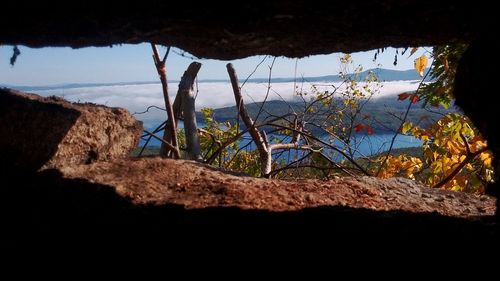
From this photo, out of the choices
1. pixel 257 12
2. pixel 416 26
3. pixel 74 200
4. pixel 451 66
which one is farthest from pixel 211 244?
pixel 451 66

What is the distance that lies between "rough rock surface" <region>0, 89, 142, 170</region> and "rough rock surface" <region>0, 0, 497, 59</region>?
54 centimetres

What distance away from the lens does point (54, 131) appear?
208 centimetres

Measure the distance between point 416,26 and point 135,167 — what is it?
6.03ft

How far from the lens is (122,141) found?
8.41 feet

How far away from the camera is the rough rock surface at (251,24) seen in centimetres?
130

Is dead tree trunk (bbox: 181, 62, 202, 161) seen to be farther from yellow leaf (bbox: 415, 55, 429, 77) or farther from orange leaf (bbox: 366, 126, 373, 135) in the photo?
orange leaf (bbox: 366, 126, 373, 135)

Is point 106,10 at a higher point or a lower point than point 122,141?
higher

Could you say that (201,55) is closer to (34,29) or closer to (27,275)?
(34,29)

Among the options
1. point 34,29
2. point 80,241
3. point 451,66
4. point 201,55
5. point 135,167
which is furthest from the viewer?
point 451,66

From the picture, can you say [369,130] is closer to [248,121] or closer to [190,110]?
[248,121]

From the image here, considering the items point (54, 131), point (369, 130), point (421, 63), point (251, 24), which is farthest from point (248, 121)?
point (251, 24)

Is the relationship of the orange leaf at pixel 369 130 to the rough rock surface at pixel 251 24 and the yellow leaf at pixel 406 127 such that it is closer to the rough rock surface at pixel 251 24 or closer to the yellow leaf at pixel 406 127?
the yellow leaf at pixel 406 127

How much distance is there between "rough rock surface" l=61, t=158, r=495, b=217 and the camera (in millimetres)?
2129

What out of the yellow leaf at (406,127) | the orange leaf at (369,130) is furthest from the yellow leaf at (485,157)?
the orange leaf at (369,130)
